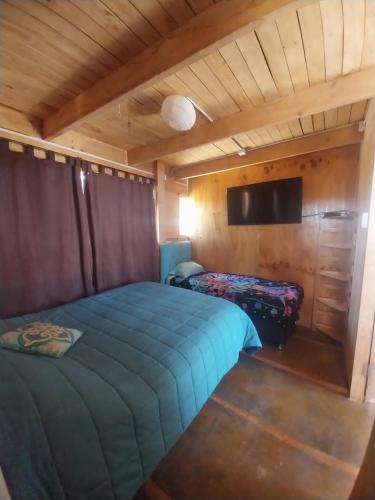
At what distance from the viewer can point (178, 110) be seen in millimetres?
1474

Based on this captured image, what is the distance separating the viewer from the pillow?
10.5 feet

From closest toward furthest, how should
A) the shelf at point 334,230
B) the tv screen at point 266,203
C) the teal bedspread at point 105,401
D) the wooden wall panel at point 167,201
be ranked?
the teal bedspread at point 105,401, the shelf at point 334,230, the tv screen at point 266,203, the wooden wall panel at point 167,201

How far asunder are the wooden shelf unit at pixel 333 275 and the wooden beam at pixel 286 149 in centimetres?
84

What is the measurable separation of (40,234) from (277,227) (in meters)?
2.94

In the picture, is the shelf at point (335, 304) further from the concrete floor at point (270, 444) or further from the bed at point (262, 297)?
the concrete floor at point (270, 444)

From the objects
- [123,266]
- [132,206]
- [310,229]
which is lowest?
[123,266]

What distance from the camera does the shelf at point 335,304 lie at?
7.77 feet

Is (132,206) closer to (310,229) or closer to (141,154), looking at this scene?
(141,154)

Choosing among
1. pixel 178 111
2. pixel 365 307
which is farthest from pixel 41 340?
pixel 365 307

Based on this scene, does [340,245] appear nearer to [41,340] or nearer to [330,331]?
[330,331]

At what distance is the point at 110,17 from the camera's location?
100 cm

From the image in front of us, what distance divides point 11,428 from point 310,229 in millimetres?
3190

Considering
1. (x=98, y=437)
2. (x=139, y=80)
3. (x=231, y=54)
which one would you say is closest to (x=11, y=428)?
(x=98, y=437)

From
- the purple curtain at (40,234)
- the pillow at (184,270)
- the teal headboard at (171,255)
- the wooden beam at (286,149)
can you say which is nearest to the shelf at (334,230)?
the wooden beam at (286,149)
